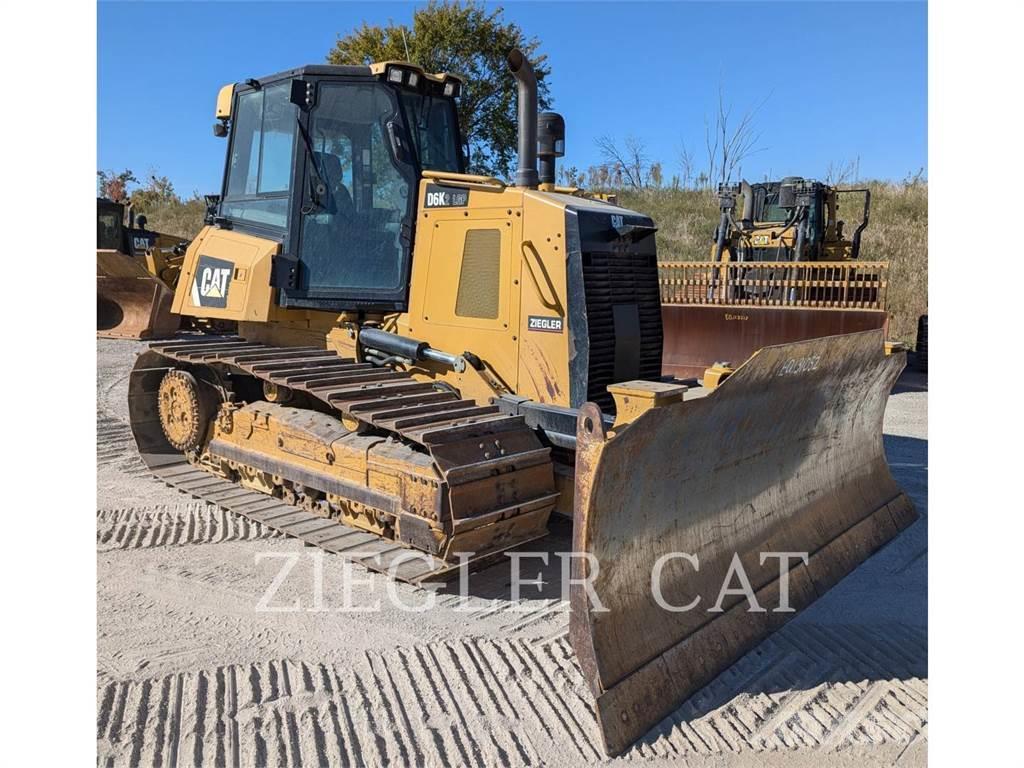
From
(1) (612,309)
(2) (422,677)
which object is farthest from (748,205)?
(2) (422,677)

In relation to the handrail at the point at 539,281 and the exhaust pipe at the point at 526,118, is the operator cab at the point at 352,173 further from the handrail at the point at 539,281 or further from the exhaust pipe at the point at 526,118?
the handrail at the point at 539,281

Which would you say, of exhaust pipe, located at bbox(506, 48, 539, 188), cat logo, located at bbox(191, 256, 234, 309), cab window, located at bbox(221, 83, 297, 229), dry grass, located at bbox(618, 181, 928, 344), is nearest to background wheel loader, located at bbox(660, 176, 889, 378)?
exhaust pipe, located at bbox(506, 48, 539, 188)

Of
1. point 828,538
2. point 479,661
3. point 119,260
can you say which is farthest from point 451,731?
point 119,260

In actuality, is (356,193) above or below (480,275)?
above

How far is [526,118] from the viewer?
14.5 ft

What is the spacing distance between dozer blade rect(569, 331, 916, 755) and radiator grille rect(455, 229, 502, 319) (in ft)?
5.32

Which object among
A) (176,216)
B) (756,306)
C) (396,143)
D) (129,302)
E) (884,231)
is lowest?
(756,306)

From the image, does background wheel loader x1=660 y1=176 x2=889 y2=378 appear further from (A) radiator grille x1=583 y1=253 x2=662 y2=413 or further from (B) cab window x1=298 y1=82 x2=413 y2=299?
(B) cab window x1=298 y1=82 x2=413 y2=299

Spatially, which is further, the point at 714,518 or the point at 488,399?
the point at 488,399

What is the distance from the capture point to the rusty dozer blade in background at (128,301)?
36.1 ft

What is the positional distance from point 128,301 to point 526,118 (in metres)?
9.10

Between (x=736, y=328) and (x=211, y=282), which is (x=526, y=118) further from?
(x=736, y=328)

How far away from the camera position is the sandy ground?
2.70 metres

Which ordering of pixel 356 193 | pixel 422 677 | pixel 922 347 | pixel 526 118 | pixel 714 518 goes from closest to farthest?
pixel 422 677 → pixel 714 518 → pixel 526 118 → pixel 356 193 → pixel 922 347
